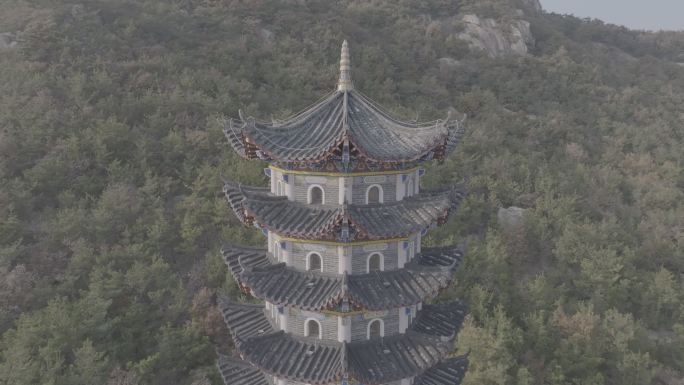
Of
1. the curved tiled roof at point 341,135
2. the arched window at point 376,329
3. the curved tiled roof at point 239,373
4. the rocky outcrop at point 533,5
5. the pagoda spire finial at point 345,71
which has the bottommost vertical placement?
the curved tiled roof at point 239,373

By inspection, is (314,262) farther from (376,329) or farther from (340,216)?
(376,329)

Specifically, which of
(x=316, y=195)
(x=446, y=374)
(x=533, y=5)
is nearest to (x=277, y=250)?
(x=316, y=195)

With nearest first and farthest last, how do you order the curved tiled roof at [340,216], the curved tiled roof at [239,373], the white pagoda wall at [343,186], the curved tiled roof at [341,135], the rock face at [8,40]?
the curved tiled roof at [340,216], the curved tiled roof at [341,135], the white pagoda wall at [343,186], the curved tiled roof at [239,373], the rock face at [8,40]

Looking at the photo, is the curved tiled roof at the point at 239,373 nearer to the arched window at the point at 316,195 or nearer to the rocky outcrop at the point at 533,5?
the arched window at the point at 316,195

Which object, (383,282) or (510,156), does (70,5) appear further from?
(383,282)

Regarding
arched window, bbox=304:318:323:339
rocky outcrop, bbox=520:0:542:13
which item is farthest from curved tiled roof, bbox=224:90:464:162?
rocky outcrop, bbox=520:0:542:13

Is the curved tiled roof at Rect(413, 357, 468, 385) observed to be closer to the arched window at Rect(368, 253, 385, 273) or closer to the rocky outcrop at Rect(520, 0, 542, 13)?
the arched window at Rect(368, 253, 385, 273)

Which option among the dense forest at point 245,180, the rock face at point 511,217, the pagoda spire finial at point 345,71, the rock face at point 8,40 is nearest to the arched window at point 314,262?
the pagoda spire finial at point 345,71
